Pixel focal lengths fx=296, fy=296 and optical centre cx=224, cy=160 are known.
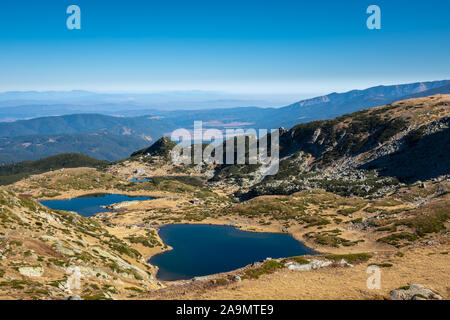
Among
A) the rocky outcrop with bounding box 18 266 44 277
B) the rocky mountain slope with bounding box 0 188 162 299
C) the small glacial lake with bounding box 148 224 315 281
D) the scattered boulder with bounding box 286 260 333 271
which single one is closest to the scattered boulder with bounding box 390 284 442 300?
the scattered boulder with bounding box 286 260 333 271

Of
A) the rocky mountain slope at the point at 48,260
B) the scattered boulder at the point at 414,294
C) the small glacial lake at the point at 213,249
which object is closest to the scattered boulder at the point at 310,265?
the scattered boulder at the point at 414,294

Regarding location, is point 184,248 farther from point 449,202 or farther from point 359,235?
point 449,202

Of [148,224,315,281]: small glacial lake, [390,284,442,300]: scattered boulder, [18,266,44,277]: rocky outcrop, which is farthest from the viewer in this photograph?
[148,224,315,281]: small glacial lake

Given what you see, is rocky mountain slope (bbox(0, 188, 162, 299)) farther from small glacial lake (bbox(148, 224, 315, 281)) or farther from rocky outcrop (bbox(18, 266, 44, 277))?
small glacial lake (bbox(148, 224, 315, 281))

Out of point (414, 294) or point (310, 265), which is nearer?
point (414, 294)

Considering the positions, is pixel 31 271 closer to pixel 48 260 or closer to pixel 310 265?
pixel 48 260

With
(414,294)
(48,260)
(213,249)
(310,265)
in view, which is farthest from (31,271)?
(213,249)
